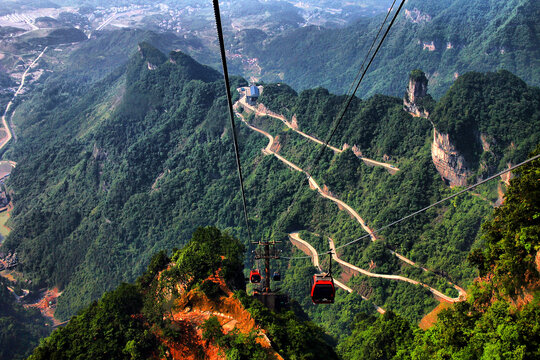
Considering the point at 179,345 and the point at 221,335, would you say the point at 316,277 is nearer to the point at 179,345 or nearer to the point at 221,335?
the point at 221,335

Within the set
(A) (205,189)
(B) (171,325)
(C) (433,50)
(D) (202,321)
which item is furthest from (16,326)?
(C) (433,50)

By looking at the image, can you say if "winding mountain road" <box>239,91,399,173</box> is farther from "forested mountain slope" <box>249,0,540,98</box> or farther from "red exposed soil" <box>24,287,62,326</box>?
"forested mountain slope" <box>249,0,540,98</box>

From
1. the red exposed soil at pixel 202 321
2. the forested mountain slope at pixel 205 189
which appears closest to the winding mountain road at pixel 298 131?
the forested mountain slope at pixel 205 189

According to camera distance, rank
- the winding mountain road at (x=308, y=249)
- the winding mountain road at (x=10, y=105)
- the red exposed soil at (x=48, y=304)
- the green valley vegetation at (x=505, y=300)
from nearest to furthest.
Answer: the green valley vegetation at (x=505, y=300)
the winding mountain road at (x=308, y=249)
the red exposed soil at (x=48, y=304)
the winding mountain road at (x=10, y=105)

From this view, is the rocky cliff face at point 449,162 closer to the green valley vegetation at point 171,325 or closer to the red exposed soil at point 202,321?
the green valley vegetation at point 171,325

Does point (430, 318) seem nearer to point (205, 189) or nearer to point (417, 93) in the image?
point (417, 93)

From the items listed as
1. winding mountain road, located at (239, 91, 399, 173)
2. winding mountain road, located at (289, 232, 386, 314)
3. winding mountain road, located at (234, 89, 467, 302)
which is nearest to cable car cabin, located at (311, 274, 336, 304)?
winding mountain road, located at (234, 89, 467, 302)
